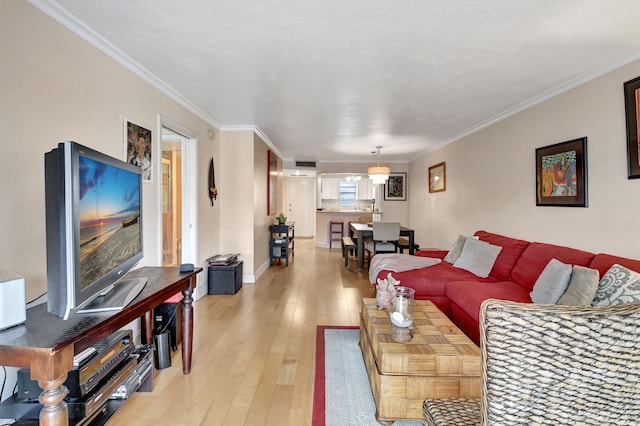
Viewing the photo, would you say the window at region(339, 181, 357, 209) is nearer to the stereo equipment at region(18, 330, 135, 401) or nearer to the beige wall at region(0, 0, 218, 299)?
the beige wall at region(0, 0, 218, 299)

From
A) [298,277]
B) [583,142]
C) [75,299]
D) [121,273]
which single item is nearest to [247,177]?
[298,277]

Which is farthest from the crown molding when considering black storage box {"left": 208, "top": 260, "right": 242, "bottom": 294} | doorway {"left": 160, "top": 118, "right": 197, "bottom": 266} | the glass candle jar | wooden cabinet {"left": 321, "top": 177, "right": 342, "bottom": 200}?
wooden cabinet {"left": 321, "top": 177, "right": 342, "bottom": 200}

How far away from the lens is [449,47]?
2.16 m

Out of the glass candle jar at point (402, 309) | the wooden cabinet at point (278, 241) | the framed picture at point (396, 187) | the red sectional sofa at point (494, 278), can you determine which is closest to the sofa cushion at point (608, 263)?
the red sectional sofa at point (494, 278)

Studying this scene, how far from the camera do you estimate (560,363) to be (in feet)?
2.39

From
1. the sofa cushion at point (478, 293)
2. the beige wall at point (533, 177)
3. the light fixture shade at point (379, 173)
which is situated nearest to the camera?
the beige wall at point (533, 177)

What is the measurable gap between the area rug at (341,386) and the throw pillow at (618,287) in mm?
1379

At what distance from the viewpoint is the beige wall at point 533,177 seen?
239 centimetres

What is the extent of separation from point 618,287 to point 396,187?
20.5 ft

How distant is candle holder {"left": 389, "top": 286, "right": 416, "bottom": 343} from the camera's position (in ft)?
6.01

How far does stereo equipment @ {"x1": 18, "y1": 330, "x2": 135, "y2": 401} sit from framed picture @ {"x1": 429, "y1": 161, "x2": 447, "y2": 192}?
5348 mm

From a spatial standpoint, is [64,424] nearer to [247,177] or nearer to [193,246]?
[193,246]

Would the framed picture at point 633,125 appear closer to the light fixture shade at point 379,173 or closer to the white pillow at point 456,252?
the white pillow at point 456,252

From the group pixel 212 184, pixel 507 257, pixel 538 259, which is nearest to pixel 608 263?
pixel 538 259
